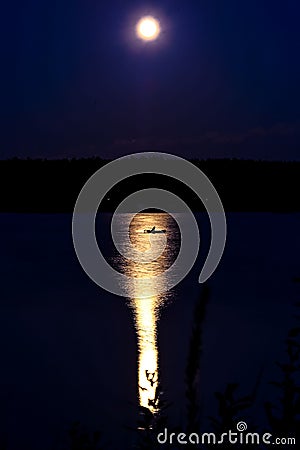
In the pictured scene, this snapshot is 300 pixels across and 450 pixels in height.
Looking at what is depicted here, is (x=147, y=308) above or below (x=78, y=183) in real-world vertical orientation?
below

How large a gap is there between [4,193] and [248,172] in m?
39.2

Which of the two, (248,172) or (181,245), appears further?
(248,172)

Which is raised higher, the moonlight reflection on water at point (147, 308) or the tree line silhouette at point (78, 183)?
the tree line silhouette at point (78, 183)

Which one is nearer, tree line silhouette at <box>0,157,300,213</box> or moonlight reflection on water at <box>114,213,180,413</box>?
moonlight reflection on water at <box>114,213,180,413</box>

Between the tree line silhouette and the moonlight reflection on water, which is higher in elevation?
the tree line silhouette

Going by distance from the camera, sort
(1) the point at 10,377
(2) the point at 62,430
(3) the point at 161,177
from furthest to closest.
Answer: (3) the point at 161,177, (1) the point at 10,377, (2) the point at 62,430

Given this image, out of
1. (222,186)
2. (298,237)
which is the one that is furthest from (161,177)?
(298,237)

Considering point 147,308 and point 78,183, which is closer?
point 147,308

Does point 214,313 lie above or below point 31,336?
above

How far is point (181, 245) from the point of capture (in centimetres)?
5556

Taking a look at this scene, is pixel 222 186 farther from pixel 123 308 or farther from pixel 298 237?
pixel 123 308

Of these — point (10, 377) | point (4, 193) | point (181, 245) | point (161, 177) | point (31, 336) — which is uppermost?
point (161, 177)

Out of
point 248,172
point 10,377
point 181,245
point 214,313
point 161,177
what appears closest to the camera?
point 10,377

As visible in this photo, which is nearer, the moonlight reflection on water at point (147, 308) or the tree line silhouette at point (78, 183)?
the moonlight reflection on water at point (147, 308)
